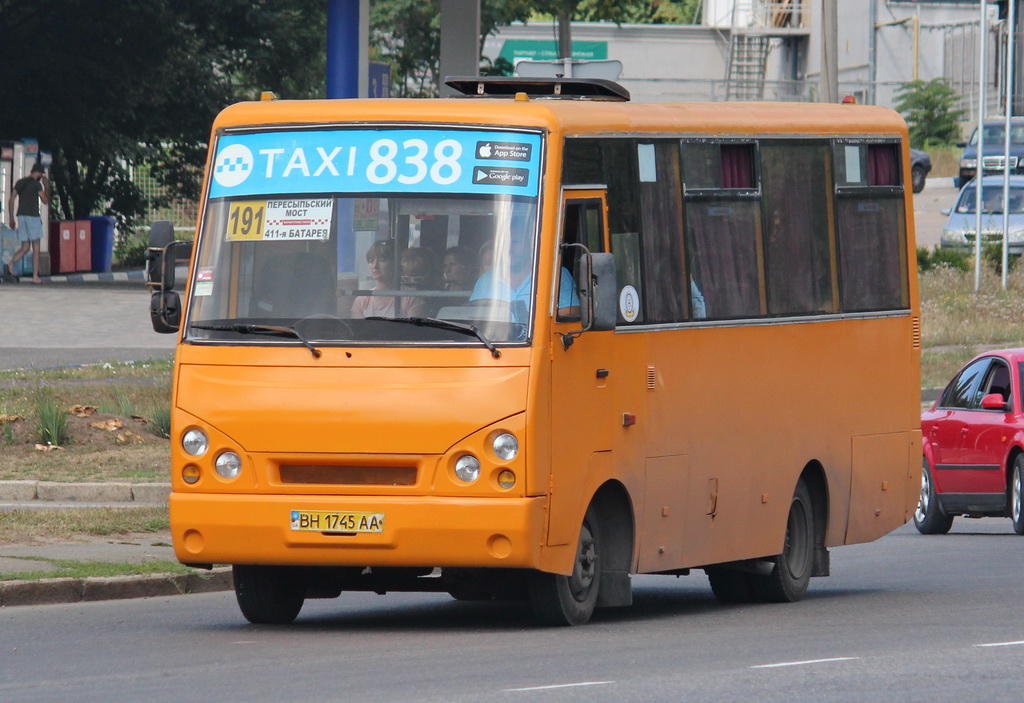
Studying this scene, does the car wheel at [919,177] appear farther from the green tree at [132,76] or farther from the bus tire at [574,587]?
the bus tire at [574,587]

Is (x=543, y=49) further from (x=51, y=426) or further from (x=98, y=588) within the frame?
(x=98, y=588)

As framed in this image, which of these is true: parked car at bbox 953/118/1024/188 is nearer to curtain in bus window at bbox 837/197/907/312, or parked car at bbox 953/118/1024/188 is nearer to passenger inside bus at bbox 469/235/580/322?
curtain in bus window at bbox 837/197/907/312

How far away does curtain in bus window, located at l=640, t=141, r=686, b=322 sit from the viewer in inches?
452

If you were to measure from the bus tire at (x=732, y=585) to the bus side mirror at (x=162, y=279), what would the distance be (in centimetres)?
399

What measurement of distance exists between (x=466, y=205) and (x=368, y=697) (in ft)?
9.86

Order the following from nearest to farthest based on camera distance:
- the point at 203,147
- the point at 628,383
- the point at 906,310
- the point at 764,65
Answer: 1. the point at 628,383
2. the point at 906,310
3. the point at 203,147
4. the point at 764,65

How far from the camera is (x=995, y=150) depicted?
176 feet

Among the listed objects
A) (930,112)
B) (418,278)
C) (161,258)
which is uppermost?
(930,112)

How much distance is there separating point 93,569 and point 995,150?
43.9 metres

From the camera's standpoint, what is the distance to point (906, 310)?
563 inches

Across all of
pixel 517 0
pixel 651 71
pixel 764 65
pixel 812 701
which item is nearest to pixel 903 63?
pixel 764 65

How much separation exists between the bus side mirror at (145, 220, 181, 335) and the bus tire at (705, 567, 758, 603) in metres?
3.99

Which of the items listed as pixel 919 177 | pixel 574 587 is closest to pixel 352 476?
pixel 574 587

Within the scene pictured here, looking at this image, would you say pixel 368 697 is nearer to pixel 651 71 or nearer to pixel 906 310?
pixel 906 310
